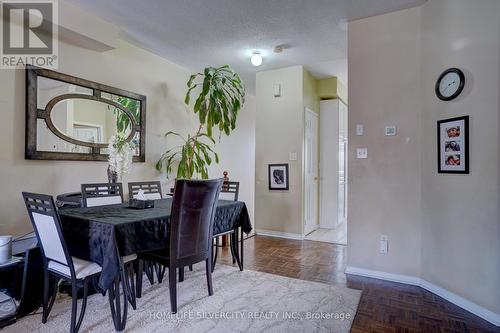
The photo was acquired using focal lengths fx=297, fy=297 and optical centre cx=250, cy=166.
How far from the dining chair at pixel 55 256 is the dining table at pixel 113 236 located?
0.09 metres

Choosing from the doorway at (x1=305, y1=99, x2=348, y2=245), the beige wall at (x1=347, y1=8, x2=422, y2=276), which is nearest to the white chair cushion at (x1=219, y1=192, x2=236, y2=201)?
the beige wall at (x1=347, y1=8, x2=422, y2=276)

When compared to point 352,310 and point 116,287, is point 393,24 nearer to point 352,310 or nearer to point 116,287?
point 352,310

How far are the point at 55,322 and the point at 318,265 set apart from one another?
102 inches

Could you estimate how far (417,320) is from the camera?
7.38ft

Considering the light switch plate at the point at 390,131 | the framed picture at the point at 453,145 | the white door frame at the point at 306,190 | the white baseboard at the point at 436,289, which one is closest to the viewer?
the white baseboard at the point at 436,289

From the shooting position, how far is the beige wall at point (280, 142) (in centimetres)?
484

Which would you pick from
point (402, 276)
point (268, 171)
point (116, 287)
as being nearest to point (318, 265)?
point (402, 276)

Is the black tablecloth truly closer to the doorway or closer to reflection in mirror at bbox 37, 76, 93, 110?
reflection in mirror at bbox 37, 76, 93, 110

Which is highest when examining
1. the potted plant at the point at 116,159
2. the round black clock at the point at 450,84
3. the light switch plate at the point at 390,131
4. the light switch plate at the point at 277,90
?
the light switch plate at the point at 277,90

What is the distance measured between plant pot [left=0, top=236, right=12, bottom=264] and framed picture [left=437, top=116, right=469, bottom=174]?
367 centimetres

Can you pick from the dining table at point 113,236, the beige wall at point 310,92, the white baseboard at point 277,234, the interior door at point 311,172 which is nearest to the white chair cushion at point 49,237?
the dining table at point 113,236

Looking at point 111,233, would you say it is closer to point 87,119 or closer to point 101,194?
point 101,194

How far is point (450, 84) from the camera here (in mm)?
2588

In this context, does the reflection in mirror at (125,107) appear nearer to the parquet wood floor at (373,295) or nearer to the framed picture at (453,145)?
the parquet wood floor at (373,295)
